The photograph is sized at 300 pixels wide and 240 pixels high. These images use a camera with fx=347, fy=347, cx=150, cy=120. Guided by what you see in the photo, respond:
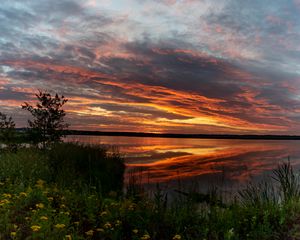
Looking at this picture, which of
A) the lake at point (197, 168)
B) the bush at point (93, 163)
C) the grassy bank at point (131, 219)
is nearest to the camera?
the grassy bank at point (131, 219)

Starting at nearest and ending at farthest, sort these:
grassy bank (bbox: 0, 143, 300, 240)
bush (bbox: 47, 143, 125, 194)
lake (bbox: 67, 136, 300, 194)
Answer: grassy bank (bbox: 0, 143, 300, 240)
bush (bbox: 47, 143, 125, 194)
lake (bbox: 67, 136, 300, 194)

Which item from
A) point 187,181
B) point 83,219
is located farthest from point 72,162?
point 83,219

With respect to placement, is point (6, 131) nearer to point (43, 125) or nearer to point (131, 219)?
point (43, 125)

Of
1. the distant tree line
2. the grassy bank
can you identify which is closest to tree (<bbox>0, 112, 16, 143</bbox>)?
the distant tree line

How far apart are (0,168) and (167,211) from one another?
7287 millimetres

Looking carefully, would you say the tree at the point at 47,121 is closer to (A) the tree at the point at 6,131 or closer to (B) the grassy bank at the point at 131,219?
(A) the tree at the point at 6,131

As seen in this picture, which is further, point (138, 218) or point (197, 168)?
point (197, 168)

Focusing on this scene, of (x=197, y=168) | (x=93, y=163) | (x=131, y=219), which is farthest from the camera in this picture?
(x=197, y=168)

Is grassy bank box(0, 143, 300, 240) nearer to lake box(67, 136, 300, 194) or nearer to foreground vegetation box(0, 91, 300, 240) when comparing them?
foreground vegetation box(0, 91, 300, 240)

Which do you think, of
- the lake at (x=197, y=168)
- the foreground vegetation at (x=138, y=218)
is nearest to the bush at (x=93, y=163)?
the lake at (x=197, y=168)

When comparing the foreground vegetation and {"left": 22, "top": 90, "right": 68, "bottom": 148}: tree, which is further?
{"left": 22, "top": 90, "right": 68, "bottom": 148}: tree

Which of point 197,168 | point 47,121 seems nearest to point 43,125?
point 47,121

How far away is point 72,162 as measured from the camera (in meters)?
17.7

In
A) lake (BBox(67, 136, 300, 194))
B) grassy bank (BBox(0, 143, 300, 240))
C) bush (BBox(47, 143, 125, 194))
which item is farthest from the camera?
lake (BBox(67, 136, 300, 194))
